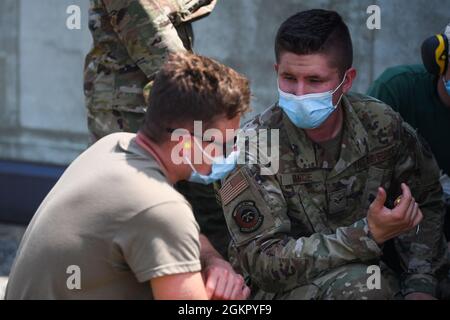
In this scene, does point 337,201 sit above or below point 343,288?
above

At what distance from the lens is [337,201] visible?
134 inches

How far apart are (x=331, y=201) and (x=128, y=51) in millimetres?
969

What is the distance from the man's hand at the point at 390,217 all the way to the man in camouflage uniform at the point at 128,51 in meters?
1.03

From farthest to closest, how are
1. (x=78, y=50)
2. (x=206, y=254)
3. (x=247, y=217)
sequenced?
1. (x=78, y=50)
2. (x=247, y=217)
3. (x=206, y=254)

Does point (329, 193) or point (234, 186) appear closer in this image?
point (234, 186)

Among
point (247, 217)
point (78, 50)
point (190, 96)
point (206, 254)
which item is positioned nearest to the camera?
point (190, 96)

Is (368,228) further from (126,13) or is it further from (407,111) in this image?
(126,13)

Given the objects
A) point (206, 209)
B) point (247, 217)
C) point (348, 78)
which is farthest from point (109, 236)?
point (206, 209)

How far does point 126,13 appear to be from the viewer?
3.63m

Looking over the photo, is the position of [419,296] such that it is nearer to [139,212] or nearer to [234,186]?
[234,186]

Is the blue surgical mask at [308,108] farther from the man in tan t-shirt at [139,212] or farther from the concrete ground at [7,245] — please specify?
the concrete ground at [7,245]

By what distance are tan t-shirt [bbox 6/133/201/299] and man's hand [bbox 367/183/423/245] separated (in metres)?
A: 0.76

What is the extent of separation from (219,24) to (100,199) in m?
2.74

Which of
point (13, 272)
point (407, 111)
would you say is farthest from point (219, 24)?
point (13, 272)
